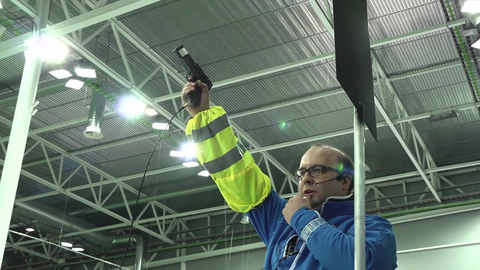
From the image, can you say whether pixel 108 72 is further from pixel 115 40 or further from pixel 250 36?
pixel 250 36

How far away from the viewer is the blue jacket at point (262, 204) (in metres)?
1.87

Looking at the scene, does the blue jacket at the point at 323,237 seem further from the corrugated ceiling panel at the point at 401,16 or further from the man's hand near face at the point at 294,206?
the corrugated ceiling panel at the point at 401,16

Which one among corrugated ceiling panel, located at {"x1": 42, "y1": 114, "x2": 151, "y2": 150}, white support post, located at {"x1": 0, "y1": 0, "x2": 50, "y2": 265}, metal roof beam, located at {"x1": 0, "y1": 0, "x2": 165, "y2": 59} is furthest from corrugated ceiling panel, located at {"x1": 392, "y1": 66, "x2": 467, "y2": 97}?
white support post, located at {"x1": 0, "y1": 0, "x2": 50, "y2": 265}

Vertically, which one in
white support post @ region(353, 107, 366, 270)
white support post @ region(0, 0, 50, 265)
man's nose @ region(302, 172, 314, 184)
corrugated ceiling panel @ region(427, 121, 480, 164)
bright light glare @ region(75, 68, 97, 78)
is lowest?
white support post @ region(353, 107, 366, 270)

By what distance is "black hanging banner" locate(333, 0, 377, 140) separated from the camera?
4.80 feet

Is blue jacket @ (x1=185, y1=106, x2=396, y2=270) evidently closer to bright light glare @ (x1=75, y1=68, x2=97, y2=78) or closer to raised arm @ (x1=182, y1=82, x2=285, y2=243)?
raised arm @ (x1=182, y1=82, x2=285, y2=243)

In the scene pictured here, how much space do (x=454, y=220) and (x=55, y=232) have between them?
8120 mm

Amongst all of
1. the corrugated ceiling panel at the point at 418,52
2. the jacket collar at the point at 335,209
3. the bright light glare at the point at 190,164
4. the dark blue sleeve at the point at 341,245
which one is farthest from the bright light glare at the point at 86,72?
the dark blue sleeve at the point at 341,245

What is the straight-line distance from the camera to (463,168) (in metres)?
12.1

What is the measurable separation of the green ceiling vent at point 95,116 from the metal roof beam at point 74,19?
69.5 inches

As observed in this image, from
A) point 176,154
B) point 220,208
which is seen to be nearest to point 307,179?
point 176,154

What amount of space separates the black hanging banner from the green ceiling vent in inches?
Answer: 279

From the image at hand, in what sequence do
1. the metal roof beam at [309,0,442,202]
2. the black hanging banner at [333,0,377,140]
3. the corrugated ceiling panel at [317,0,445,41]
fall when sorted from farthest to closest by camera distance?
the corrugated ceiling panel at [317,0,445,41], the metal roof beam at [309,0,442,202], the black hanging banner at [333,0,377,140]

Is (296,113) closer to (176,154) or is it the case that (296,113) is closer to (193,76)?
(176,154)
